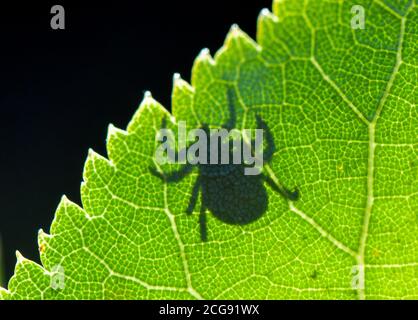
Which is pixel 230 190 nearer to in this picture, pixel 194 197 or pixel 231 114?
pixel 194 197

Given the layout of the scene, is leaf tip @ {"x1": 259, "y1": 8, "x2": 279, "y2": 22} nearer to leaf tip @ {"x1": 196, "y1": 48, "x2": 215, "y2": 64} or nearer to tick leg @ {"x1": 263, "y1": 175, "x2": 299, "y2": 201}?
leaf tip @ {"x1": 196, "y1": 48, "x2": 215, "y2": 64}

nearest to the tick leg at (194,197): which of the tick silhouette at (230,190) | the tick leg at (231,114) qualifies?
the tick silhouette at (230,190)

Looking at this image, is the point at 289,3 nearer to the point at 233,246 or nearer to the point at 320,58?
the point at 320,58

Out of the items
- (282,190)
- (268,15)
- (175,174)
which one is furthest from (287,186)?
(268,15)

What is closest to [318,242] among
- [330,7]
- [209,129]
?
[209,129]

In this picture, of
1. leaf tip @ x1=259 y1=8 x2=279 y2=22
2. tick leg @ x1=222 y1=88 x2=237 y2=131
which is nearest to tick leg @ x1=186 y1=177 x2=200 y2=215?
tick leg @ x1=222 y1=88 x2=237 y2=131

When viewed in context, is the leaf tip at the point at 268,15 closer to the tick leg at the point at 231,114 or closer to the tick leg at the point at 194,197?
the tick leg at the point at 231,114
